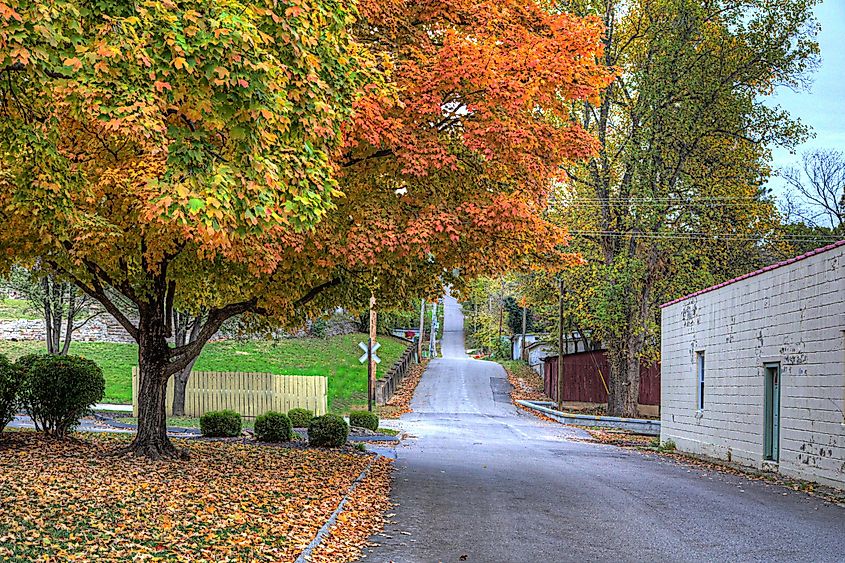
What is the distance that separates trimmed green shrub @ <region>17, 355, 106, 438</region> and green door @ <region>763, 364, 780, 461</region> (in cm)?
1191

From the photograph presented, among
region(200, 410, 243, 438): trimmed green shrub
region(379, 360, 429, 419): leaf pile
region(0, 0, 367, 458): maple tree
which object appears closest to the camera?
region(0, 0, 367, 458): maple tree

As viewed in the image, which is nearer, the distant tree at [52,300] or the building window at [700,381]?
the building window at [700,381]

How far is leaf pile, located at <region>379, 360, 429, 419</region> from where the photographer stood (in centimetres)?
3638

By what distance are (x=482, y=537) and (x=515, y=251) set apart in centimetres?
562

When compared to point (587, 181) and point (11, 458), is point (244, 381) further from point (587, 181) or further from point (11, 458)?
point (11, 458)

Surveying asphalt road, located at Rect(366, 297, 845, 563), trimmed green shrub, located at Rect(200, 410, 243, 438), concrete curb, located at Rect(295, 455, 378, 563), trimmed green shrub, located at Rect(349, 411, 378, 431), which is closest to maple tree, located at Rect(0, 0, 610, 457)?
concrete curb, located at Rect(295, 455, 378, 563)

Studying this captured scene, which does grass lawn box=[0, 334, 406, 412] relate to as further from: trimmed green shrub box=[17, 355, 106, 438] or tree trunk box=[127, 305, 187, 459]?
tree trunk box=[127, 305, 187, 459]

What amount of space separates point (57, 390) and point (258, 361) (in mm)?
27525

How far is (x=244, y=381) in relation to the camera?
28594 mm

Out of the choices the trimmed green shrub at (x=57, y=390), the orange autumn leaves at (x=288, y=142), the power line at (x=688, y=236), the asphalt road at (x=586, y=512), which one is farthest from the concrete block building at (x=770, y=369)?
the trimmed green shrub at (x=57, y=390)

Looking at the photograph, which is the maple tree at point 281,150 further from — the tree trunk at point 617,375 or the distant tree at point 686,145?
the tree trunk at point 617,375

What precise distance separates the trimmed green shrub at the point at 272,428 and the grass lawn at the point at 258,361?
15.7 meters

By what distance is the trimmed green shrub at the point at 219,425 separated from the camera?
19.4 m

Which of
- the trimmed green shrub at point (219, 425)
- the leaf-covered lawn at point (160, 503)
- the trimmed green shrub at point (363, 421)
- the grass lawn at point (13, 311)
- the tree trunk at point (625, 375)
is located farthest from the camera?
the grass lawn at point (13, 311)
